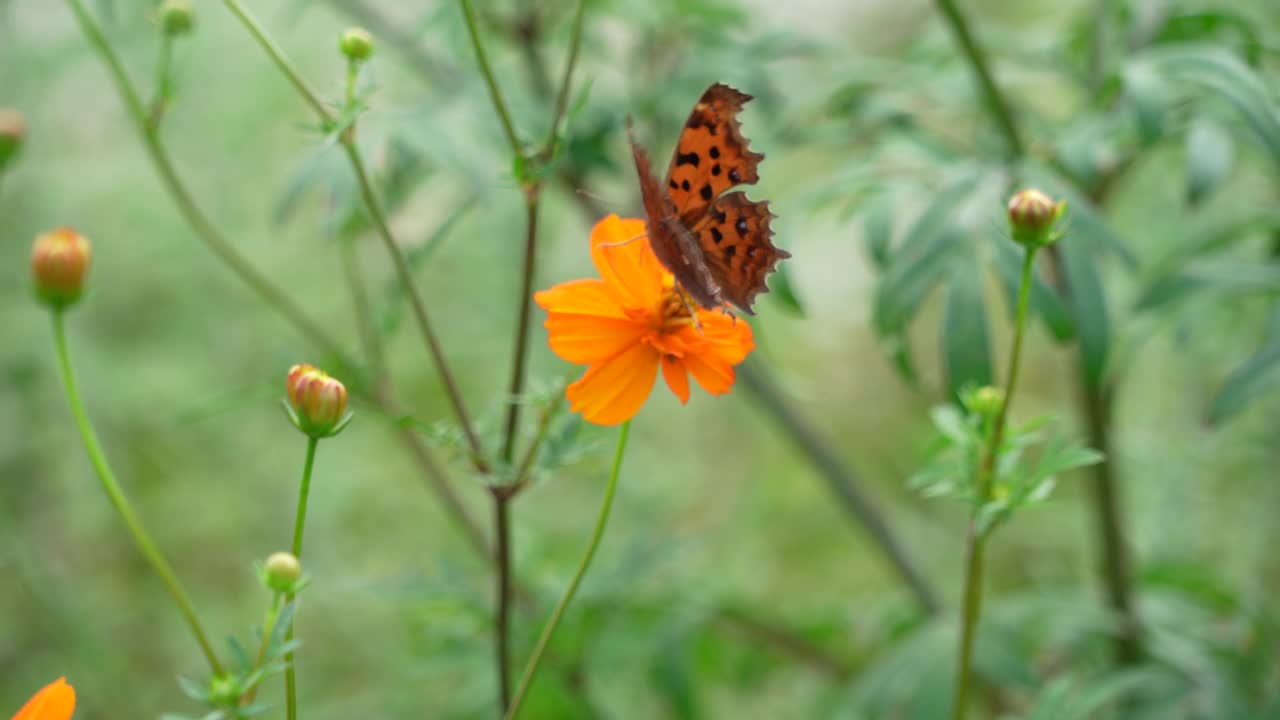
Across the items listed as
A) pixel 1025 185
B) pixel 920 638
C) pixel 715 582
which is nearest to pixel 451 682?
pixel 715 582

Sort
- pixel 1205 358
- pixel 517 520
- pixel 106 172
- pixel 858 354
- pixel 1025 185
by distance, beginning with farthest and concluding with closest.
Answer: pixel 858 354 → pixel 106 172 → pixel 517 520 → pixel 1205 358 → pixel 1025 185

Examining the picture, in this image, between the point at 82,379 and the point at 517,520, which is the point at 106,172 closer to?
the point at 82,379

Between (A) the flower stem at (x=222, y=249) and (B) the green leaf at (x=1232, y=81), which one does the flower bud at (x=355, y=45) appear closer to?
(A) the flower stem at (x=222, y=249)

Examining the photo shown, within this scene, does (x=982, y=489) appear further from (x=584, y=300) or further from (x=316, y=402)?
(x=316, y=402)

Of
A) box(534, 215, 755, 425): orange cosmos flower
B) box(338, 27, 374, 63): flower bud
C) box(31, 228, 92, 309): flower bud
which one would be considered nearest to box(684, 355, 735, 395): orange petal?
box(534, 215, 755, 425): orange cosmos flower

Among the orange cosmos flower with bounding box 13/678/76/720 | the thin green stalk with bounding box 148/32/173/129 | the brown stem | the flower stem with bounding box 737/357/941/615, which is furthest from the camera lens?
the flower stem with bounding box 737/357/941/615

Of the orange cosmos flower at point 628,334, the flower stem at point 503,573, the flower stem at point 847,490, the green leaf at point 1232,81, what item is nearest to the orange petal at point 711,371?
the orange cosmos flower at point 628,334

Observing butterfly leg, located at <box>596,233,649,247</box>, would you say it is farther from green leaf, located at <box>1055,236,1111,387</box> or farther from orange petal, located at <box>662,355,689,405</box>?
green leaf, located at <box>1055,236,1111,387</box>
